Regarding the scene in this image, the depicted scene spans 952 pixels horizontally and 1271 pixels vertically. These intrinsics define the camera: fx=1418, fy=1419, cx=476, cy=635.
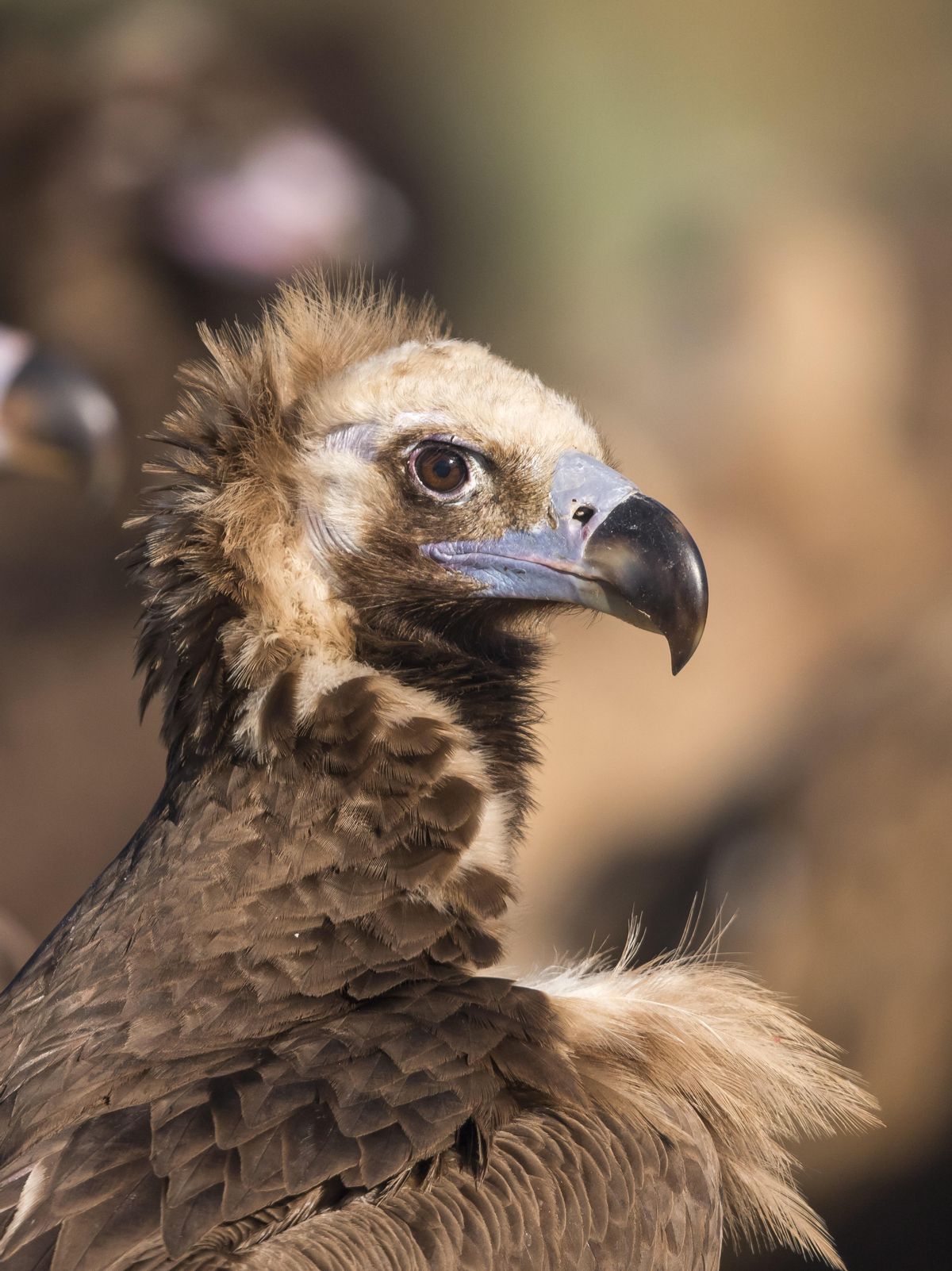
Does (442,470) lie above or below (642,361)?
below

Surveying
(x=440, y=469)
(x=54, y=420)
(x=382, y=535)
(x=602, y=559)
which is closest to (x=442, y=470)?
(x=440, y=469)

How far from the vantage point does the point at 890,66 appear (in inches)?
232

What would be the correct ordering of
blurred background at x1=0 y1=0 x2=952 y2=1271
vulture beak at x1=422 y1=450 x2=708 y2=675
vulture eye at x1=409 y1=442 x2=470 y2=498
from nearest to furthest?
1. vulture beak at x1=422 y1=450 x2=708 y2=675
2. vulture eye at x1=409 y1=442 x2=470 y2=498
3. blurred background at x1=0 y1=0 x2=952 y2=1271

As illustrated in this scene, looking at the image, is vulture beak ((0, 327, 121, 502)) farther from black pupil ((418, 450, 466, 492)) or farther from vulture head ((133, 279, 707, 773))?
black pupil ((418, 450, 466, 492))

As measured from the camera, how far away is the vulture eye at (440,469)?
5.58 ft

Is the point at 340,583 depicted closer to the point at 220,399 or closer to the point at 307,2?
the point at 220,399

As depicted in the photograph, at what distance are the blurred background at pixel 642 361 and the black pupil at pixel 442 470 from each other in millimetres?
2094

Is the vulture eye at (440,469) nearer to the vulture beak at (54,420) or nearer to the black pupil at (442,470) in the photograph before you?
the black pupil at (442,470)

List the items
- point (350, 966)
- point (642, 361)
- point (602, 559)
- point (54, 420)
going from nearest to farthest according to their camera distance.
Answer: point (350, 966) < point (602, 559) < point (54, 420) < point (642, 361)

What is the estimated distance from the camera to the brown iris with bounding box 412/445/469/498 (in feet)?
5.58

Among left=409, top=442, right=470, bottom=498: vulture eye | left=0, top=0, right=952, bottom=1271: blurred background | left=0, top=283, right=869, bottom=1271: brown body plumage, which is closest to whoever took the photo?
left=0, top=283, right=869, bottom=1271: brown body plumage

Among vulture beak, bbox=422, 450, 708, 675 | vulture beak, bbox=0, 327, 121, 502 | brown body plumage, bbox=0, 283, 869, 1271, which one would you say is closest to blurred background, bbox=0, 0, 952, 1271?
vulture beak, bbox=0, 327, 121, 502

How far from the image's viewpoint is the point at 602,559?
5.30 feet

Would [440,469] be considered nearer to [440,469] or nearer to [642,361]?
[440,469]
